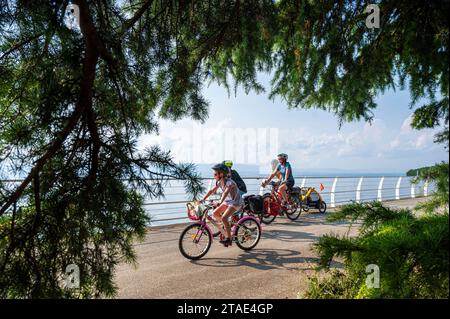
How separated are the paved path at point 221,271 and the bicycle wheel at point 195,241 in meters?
0.17

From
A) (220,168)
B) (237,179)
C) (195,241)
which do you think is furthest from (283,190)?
(195,241)

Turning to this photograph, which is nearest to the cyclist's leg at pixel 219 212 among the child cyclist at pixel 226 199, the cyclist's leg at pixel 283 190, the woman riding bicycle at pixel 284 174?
the child cyclist at pixel 226 199

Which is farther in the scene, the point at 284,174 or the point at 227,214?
the point at 284,174

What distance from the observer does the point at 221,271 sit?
212 inches

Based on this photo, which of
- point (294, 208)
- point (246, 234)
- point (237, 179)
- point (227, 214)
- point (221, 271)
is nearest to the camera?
point (221, 271)

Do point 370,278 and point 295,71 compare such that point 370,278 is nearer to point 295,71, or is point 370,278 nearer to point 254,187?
point 295,71

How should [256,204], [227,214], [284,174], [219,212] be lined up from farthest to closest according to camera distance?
1. [284,174]
2. [256,204]
3. [219,212]
4. [227,214]

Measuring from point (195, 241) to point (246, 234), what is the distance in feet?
3.88

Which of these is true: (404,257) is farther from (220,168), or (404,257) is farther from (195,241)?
(195,241)

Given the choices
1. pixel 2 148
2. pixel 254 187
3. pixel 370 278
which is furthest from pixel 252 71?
pixel 254 187

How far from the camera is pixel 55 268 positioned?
218 centimetres

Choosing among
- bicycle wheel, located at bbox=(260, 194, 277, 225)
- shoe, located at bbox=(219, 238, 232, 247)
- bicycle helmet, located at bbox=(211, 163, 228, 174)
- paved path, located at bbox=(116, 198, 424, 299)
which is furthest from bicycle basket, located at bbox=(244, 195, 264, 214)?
bicycle helmet, located at bbox=(211, 163, 228, 174)
